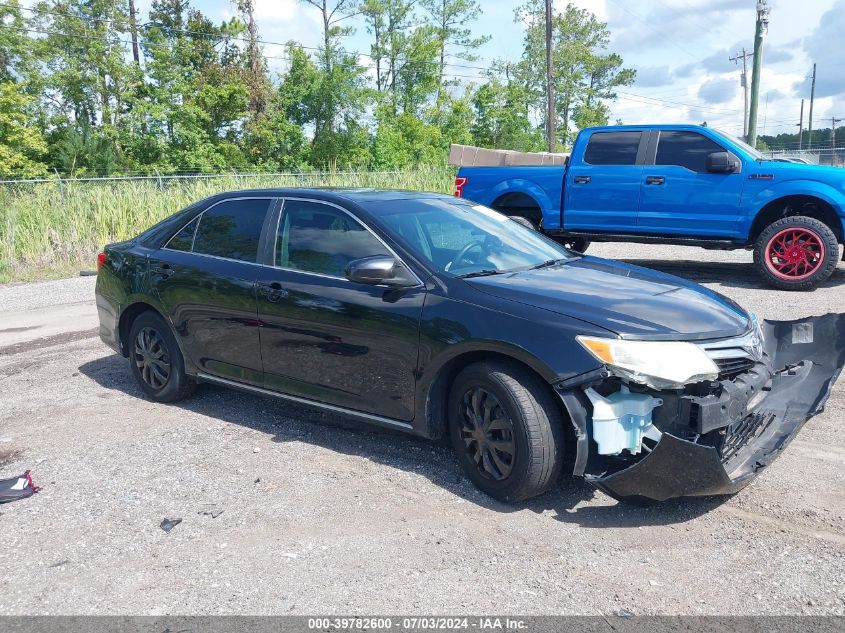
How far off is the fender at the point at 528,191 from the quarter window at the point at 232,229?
21.3ft

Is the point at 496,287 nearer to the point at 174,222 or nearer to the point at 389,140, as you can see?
the point at 174,222

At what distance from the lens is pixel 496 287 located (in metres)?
3.94

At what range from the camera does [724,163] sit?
9516mm

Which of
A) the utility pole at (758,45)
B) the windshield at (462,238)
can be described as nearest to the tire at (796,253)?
the windshield at (462,238)

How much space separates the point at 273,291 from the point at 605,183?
701 cm

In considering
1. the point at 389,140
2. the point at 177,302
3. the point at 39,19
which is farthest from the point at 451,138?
the point at 177,302

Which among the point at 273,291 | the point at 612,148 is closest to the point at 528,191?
the point at 612,148

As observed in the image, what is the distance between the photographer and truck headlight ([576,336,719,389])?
338cm

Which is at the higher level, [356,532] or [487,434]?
[487,434]

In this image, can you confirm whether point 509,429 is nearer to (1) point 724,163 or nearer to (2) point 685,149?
(1) point 724,163

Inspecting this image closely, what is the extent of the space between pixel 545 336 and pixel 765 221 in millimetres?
7371

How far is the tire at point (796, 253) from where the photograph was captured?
9117 mm

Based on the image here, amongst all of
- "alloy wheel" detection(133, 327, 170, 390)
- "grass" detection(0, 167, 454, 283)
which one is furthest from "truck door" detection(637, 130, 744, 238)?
"alloy wheel" detection(133, 327, 170, 390)

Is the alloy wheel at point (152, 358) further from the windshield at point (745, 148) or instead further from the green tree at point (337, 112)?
the green tree at point (337, 112)
